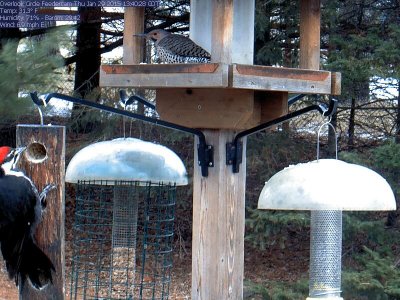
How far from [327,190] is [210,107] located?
918 millimetres

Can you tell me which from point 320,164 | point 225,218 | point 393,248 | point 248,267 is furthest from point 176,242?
point 320,164

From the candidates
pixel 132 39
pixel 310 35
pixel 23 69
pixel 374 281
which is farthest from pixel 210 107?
pixel 374 281

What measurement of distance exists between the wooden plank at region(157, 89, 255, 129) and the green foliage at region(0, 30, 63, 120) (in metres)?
1.64

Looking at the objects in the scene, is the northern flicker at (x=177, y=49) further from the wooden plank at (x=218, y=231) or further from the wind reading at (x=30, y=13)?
the wind reading at (x=30, y=13)

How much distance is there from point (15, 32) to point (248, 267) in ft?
13.0

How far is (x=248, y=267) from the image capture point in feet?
32.1

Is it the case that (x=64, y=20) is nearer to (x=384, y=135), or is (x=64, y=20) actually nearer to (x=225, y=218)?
(x=384, y=135)

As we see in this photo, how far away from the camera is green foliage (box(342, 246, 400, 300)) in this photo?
7.36 meters

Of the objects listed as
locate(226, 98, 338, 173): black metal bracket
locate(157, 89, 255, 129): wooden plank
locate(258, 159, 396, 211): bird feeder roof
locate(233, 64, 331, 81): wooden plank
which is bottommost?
locate(258, 159, 396, 211): bird feeder roof

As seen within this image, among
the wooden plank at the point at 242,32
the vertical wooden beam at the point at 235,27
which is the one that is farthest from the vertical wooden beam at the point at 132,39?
the wooden plank at the point at 242,32

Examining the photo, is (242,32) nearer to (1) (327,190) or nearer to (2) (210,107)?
(2) (210,107)

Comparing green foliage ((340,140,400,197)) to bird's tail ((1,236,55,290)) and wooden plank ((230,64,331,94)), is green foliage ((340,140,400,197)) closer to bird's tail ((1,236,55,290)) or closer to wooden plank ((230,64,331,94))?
wooden plank ((230,64,331,94))

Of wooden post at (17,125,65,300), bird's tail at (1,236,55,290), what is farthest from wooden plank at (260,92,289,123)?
bird's tail at (1,236,55,290)

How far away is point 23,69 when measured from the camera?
204 inches
